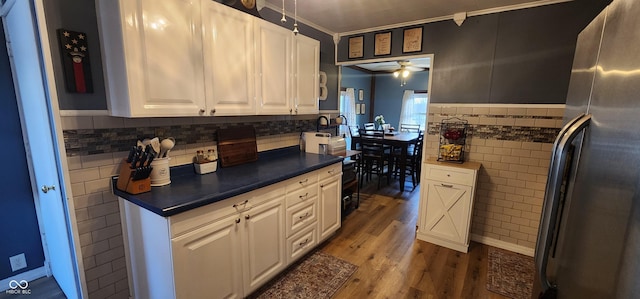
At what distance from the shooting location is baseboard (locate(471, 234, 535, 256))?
2.67 m

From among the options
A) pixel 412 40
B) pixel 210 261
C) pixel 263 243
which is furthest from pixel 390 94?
pixel 210 261

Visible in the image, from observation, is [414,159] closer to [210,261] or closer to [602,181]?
[210,261]

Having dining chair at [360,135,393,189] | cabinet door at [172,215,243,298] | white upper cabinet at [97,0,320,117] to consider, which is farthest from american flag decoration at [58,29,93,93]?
dining chair at [360,135,393,189]

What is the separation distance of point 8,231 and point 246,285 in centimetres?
177

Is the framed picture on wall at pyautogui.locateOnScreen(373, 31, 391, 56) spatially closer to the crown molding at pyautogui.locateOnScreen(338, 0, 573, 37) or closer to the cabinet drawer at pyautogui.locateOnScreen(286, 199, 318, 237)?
the crown molding at pyautogui.locateOnScreen(338, 0, 573, 37)

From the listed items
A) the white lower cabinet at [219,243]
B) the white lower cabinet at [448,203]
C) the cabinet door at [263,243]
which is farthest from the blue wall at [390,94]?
the cabinet door at [263,243]

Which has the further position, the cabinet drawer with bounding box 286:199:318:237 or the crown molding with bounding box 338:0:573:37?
the crown molding with bounding box 338:0:573:37

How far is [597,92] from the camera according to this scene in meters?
Result: 0.81

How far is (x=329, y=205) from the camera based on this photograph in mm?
2701

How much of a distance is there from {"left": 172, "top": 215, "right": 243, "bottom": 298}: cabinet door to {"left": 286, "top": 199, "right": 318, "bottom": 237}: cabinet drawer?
0.52m

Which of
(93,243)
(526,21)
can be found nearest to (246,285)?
(93,243)

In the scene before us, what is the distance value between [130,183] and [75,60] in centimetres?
73

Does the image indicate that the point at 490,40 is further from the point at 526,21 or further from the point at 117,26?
the point at 117,26

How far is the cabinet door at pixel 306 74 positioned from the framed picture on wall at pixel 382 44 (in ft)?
2.78
